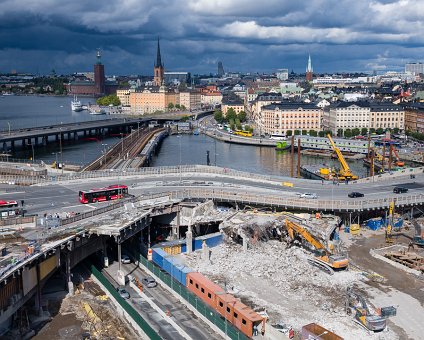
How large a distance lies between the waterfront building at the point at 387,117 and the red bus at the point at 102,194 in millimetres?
73612

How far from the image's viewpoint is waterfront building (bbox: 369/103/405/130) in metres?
101

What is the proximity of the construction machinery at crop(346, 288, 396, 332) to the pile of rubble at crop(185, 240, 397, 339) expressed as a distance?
361 mm

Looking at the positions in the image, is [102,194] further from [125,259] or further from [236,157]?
[236,157]

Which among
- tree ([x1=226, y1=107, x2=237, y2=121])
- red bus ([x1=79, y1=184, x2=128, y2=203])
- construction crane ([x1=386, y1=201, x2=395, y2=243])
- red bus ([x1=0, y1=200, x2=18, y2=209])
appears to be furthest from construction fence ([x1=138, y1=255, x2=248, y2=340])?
tree ([x1=226, y1=107, x2=237, y2=121])

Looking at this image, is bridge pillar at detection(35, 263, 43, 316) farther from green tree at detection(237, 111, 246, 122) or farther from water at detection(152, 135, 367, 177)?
green tree at detection(237, 111, 246, 122)

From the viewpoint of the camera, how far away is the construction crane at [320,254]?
29766mm

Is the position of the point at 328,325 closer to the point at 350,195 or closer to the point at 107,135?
the point at 350,195

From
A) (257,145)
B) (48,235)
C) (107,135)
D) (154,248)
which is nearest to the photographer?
(48,235)

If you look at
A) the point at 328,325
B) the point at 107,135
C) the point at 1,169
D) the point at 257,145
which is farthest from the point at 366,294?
the point at 107,135

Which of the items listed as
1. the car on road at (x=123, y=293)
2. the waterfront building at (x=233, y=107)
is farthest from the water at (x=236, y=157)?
the car on road at (x=123, y=293)

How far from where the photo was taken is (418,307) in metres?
26.0

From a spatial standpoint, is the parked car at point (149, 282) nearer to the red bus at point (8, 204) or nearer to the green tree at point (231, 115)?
the red bus at point (8, 204)

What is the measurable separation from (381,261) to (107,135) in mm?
94122

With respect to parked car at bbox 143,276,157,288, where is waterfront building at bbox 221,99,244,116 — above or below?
above
